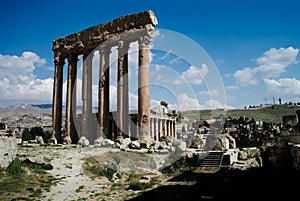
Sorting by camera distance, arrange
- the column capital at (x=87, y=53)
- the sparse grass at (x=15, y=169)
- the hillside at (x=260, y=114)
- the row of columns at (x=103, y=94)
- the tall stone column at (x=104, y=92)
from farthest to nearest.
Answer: the hillside at (x=260, y=114) → the column capital at (x=87, y=53) → the tall stone column at (x=104, y=92) → the row of columns at (x=103, y=94) → the sparse grass at (x=15, y=169)

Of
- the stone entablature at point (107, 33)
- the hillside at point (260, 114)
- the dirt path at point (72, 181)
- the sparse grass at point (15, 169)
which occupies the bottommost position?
the dirt path at point (72, 181)

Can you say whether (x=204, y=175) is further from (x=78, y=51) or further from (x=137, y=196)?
(x=78, y=51)

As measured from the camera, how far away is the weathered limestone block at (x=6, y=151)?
1604 cm

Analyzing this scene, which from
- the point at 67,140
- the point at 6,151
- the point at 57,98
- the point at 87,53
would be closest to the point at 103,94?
the point at 87,53

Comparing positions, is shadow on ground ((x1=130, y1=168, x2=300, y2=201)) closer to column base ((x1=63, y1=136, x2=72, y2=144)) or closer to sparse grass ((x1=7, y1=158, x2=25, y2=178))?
sparse grass ((x1=7, y1=158, x2=25, y2=178))

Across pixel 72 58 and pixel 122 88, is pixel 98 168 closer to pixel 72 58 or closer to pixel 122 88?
pixel 122 88

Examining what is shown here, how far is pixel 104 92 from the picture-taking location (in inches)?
1347

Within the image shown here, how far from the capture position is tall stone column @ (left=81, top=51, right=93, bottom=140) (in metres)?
35.6

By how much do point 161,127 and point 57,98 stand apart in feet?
55.7

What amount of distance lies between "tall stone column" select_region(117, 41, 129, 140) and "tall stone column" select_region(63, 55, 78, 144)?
7.97 metres

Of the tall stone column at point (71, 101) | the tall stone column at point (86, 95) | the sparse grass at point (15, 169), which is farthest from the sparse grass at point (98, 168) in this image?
the tall stone column at point (71, 101)

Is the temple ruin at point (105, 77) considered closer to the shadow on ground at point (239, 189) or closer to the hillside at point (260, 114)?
the shadow on ground at point (239, 189)

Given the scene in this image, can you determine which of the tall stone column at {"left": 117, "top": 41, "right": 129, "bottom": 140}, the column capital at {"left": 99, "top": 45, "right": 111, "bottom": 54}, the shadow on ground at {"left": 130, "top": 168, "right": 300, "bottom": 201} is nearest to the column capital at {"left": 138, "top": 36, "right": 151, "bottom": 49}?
the tall stone column at {"left": 117, "top": 41, "right": 129, "bottom": 140}

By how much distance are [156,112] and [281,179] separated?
3661 cm
